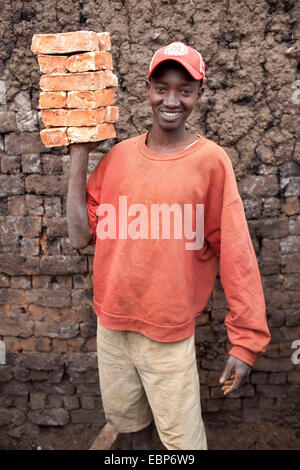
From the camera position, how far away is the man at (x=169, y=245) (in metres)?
1.70

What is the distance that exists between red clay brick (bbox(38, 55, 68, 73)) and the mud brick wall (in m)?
0.91

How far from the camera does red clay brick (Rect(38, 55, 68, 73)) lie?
1681 millimetres

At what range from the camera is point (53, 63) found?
1688 mm

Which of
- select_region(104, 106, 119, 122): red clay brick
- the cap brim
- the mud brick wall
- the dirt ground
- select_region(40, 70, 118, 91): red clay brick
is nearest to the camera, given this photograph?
the cap brim

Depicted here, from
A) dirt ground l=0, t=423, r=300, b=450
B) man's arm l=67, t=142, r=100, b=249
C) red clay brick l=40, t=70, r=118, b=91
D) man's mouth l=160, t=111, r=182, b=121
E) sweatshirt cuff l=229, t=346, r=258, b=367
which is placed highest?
red clay brick l=40, t=70, r=118, b=91


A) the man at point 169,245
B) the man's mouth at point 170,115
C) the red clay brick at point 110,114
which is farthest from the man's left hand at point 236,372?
the red clay brick at point 110,114

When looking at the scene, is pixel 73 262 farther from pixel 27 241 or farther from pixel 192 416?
pixel 192 416

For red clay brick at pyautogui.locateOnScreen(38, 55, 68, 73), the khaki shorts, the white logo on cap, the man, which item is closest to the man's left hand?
the man

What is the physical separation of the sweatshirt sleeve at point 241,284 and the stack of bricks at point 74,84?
715 mm

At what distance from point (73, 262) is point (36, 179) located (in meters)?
0.65

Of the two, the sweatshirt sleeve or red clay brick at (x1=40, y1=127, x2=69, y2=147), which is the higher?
red clay brick at (x1=40, y1=127, x2=69, y2=147)

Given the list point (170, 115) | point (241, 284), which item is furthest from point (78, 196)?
point (241, 284)

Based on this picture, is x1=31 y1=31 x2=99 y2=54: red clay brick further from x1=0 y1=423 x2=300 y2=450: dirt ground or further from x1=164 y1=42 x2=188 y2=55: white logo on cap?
x1=0 y1=423 x2=300 y2=450: dirt ground
